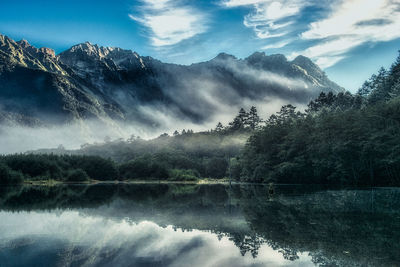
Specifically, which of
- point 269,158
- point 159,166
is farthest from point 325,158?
point 159,166

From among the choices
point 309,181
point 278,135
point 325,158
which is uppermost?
point 278,135

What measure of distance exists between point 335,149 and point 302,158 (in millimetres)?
8339

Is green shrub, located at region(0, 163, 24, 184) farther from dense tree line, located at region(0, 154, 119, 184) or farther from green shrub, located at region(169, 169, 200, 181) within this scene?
green shrub, located at region(169, 169, 200, 181)

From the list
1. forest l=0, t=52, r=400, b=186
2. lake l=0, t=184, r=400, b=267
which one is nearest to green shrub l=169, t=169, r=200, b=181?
forest l=0, t=52, r=400, b=186

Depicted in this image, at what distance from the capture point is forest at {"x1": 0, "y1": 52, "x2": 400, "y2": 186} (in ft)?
187

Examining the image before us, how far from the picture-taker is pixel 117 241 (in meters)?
12.4

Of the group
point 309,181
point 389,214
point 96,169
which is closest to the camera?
point 389,214

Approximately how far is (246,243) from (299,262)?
2812 mm

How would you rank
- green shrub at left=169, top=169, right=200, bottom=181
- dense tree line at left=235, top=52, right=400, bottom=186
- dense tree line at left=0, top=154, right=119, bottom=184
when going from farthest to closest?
green shrub at left=169, top=169, right=200, bottom=181
dense tree line at left=0, top=154, right=119, bottom=184
dense tree line at left=235, top=52, right=400, bottom=186

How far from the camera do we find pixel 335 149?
59.3 meters

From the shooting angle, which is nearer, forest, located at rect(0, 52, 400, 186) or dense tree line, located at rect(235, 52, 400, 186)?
dense tree line, located at rect(235, 52, 400, 186)

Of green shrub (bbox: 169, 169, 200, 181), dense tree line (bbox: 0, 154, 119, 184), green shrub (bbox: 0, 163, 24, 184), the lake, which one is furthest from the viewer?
green shrub (bbox: 169, 169, 200, 181)

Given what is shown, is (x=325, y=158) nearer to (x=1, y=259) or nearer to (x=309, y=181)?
(x=309, y=181)

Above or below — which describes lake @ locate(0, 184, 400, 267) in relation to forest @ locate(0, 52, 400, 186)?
below
